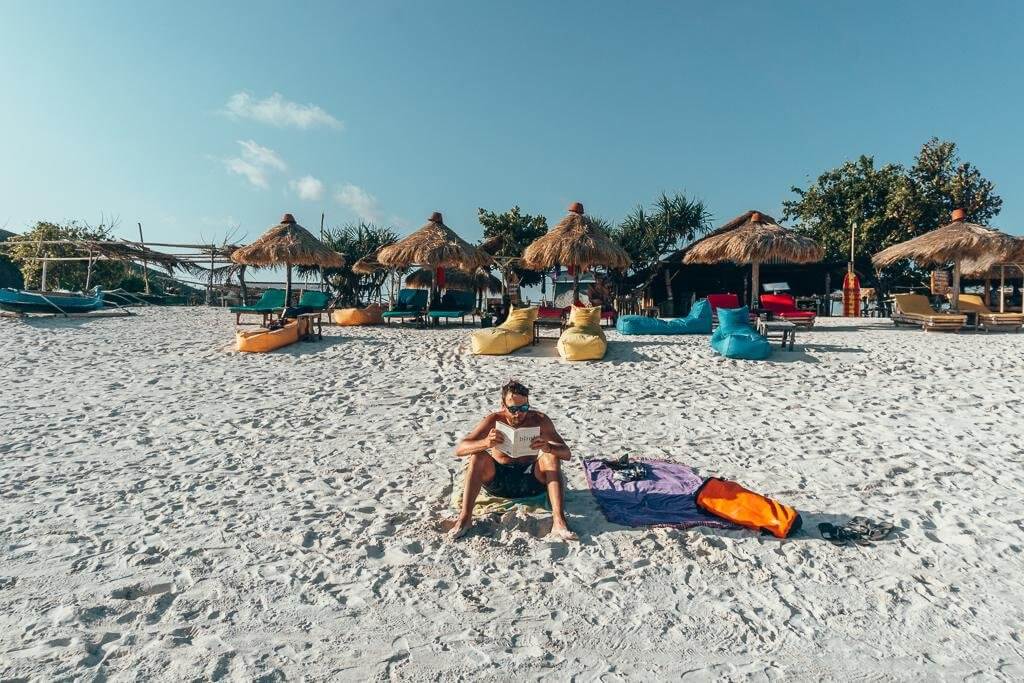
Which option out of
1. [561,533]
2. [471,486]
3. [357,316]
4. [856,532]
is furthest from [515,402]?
[357,316]

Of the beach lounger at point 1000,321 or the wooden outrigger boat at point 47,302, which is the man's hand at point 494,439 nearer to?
the beach lounger at point 1000,321

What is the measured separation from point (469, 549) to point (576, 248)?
8884 millimetres

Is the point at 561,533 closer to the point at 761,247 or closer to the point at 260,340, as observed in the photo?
the point at 260,340

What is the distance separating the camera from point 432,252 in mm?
11586

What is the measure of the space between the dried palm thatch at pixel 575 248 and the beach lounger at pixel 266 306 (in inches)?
212

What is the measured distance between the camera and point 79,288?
19188 mm

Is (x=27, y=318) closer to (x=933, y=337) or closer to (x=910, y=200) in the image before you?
(x=933, y=337)

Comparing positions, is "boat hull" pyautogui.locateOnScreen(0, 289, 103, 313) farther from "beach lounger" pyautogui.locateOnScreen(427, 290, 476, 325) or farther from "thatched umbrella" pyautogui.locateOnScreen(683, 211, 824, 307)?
"thatched umbrella" pyautogui.locateOnScreen(683, 211, 824, 307)

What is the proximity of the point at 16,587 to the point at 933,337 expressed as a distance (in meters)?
11.7

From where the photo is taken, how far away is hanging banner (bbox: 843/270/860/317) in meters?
14.9

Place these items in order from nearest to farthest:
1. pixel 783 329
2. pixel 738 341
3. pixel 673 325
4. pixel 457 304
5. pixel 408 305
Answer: pixel 738 341
pixel 783 329
pixel 673 325
pixel 408 305
pixel 457 304

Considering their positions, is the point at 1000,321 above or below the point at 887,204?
below

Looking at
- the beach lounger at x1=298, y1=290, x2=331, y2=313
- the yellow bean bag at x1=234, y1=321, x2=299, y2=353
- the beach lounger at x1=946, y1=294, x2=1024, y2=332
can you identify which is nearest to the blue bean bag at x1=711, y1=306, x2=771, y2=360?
the beach lounger at x1=946, y1=294, x2=1024, y2=332

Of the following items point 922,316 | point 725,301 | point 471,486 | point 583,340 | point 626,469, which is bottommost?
point 626,469
